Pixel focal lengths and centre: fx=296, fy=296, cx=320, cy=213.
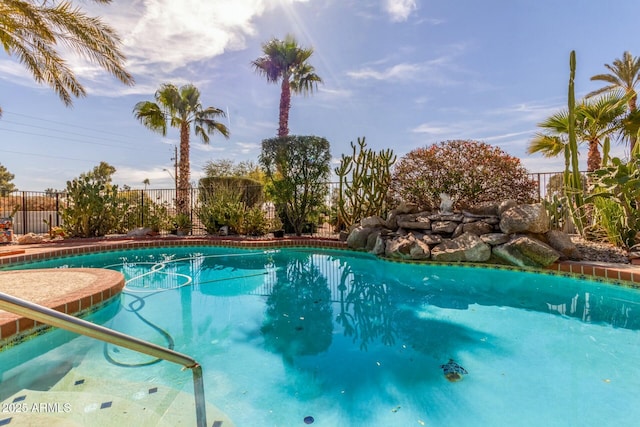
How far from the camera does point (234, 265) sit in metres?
6.67

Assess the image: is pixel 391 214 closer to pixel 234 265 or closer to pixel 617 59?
pixel 234 265


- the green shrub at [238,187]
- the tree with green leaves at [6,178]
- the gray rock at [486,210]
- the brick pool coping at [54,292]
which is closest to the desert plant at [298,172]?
the green shrub at [238,187]

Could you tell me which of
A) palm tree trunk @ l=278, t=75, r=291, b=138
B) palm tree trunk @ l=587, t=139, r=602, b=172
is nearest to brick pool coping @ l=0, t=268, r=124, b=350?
palm tree trunk @ l=278, t=75, r=291, b=138

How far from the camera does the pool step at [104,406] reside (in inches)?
68.4

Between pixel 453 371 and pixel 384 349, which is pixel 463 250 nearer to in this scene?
pixel 384 349

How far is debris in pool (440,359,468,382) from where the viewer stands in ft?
7.61

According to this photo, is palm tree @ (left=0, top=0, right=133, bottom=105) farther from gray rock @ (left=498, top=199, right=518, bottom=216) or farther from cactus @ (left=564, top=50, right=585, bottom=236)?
cactus @ (left=564, top=50, right=585, bottom=236)

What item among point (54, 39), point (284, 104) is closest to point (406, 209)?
point (54, 39)

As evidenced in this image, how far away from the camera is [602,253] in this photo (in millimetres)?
5766

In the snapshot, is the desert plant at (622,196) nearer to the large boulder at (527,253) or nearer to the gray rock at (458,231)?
the large boulder at (527,253)

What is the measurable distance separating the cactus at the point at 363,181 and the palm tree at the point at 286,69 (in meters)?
5.93

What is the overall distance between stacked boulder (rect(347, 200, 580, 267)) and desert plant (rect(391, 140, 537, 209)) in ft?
2.83

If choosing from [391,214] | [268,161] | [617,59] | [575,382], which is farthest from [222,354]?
[617,59]

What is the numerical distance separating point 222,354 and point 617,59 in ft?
58.4
